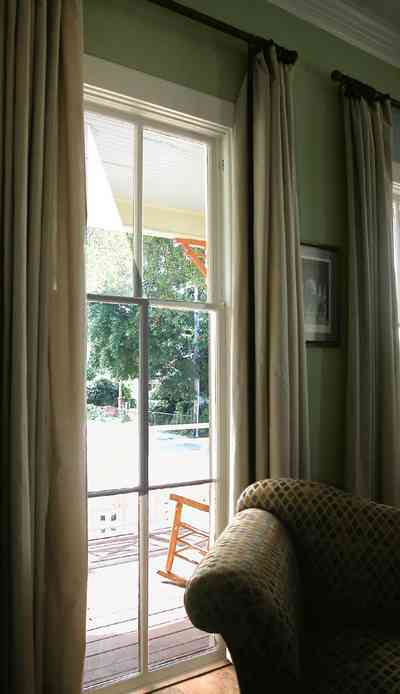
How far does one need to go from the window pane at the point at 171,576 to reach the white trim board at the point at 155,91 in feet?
5.03

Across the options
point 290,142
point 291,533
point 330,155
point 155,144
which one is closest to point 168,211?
point 155,144

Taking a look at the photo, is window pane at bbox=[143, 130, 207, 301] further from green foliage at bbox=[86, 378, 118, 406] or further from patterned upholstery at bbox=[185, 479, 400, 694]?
patterned upholstery at bbox=[185, 479, 400, 694]

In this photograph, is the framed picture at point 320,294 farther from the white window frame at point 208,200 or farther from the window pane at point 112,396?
the window pane at point 112,396

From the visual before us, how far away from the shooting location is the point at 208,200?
2.43 meters

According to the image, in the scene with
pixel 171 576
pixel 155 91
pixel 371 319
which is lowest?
pixel 171 576

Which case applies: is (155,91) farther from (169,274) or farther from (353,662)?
(353,662)

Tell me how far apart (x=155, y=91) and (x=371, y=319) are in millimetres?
1455

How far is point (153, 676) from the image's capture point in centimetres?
215

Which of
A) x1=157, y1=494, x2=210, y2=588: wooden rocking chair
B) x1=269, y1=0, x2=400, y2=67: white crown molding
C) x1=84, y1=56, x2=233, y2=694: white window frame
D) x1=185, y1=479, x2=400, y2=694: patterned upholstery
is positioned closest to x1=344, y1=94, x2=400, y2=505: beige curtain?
x1=269, y1=0, x2=400, y2=67: white crown molding

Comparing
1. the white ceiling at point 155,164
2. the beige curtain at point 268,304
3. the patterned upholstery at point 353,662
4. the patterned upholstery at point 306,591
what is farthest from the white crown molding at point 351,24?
the patterned upholstery at point 353,662

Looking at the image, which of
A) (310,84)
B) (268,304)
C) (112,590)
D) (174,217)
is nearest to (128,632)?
(112,590)

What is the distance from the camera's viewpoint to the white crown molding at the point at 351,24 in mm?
2723

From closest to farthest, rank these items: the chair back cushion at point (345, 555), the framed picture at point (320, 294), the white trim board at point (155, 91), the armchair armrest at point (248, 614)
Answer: the armchair armrest at point (248, 614) < the chair back cushion at point (345, 555) < the white trim board at point (155, 91) < the framed picture at point (320, 294)

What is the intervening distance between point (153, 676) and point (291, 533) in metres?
0.94
